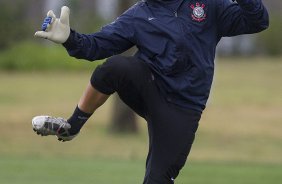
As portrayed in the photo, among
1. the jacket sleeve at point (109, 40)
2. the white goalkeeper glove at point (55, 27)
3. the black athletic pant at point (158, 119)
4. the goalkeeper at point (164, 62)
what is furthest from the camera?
the jacket sleeve at point (109, 40)

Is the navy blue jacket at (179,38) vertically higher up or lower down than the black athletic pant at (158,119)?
higher up

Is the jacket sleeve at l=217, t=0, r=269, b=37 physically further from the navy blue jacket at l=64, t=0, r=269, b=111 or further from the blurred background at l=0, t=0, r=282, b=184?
the blurred background at l=0, t=0, r=282, b=184

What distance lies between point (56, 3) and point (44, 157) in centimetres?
2873

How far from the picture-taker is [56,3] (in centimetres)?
4344

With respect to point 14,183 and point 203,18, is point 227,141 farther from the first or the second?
point 203,18

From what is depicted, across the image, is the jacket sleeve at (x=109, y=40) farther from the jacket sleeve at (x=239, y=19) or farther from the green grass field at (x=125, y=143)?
the green grass field at (x=125, y=143)

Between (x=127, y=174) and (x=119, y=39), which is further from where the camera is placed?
(x=127, y=174)

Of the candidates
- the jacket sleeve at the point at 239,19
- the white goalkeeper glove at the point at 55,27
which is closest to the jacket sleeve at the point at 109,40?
the white goalkeeper glove at the point at 55,27

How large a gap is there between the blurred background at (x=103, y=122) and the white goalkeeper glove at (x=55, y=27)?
5267 millimetres

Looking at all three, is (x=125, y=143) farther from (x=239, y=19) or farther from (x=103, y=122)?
(x=239, y=19)

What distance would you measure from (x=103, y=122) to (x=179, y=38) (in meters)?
13.8

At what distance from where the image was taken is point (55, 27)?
6379 millimetres

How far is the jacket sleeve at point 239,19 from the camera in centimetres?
667

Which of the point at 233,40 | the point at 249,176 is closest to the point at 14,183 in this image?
the point at 249,176
